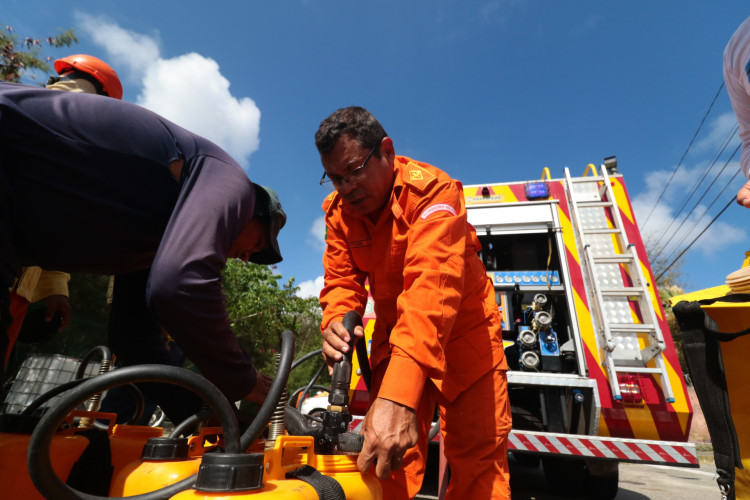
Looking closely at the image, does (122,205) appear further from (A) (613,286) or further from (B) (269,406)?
(A) (613,286)

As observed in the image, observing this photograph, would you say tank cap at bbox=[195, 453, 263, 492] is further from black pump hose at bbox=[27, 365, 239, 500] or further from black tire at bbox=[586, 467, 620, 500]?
black tire at bbox=[586, 467, 620, 500]

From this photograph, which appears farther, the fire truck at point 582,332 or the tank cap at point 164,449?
the fire truck at point 582,332

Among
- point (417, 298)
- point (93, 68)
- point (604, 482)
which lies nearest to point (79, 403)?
point (417, 298)

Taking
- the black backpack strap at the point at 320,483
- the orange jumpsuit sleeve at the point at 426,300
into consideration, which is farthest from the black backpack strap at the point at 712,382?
the black backpack strap at the point at 320,483

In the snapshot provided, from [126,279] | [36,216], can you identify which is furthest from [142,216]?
[126,279]

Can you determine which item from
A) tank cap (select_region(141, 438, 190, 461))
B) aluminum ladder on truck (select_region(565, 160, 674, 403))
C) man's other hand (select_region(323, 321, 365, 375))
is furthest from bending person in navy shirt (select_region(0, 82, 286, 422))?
aluminum ladder on truck (select_region(565, 160, 674, 403))

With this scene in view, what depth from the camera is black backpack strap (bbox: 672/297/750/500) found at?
56.9 inches

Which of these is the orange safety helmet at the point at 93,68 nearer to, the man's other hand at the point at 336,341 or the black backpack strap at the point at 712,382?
the man's other hand at the point at 336,341

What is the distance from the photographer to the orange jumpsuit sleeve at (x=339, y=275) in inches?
75.4

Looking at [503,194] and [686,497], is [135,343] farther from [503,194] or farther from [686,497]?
[686,497]

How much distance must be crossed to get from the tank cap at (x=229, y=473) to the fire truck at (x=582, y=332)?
72.8 inches

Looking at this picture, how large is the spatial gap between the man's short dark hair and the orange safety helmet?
1.64 meters

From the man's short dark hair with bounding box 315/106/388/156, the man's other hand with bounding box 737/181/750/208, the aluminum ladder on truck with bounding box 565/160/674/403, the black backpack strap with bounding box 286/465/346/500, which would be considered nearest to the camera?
the black backpack strap with bounding box 286/465/346/500

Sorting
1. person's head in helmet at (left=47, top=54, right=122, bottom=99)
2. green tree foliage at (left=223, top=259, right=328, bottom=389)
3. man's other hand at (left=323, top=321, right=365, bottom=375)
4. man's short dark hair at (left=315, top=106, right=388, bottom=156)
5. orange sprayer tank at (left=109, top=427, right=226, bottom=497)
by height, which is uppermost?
green tree foliage at (left=223, top=259, right=328, bottom=389)
